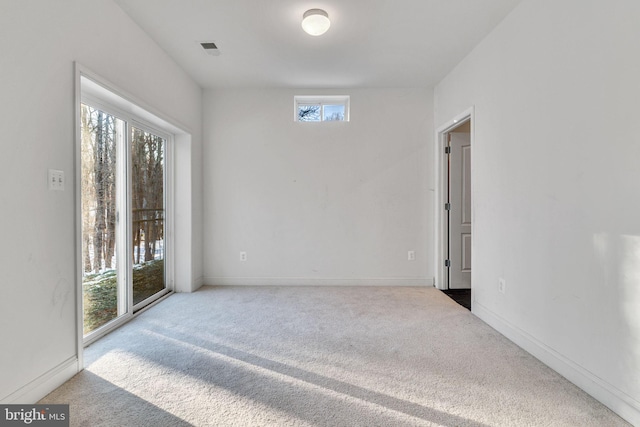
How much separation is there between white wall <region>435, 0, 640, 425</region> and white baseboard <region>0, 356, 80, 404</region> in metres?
3.08

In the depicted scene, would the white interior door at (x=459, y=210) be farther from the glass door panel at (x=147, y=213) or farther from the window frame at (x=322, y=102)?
the glass door panel at (x=147, y=213)

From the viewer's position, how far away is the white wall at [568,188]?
60.5 inches

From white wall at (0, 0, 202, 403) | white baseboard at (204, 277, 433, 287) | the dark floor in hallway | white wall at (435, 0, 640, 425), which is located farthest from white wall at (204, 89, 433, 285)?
white wall at (0, 0, 202, 403)

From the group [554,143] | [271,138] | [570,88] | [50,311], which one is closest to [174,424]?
[50,311]

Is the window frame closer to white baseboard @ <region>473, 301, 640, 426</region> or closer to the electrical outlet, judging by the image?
the electrical outlet

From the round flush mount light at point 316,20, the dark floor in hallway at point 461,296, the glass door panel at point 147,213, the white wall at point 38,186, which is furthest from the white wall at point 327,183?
the white wall at point 38,186

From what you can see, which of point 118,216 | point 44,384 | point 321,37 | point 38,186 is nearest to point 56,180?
point 38,186

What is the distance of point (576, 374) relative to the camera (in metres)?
1.80

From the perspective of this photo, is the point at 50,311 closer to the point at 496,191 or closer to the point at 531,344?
the point at 531,344

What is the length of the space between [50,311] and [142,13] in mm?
2300

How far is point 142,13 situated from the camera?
2418 millimetres

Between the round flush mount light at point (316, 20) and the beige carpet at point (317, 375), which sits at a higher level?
the round flush mount light at point (316, 20)

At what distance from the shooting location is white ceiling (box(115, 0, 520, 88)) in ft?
7.68

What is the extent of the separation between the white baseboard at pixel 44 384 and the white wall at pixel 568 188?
10.1 feet
